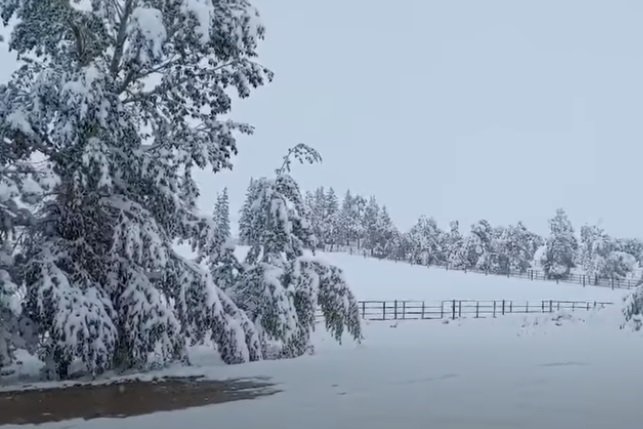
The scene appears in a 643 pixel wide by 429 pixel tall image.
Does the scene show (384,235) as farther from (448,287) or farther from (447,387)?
(447,387)

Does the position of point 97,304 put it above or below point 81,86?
below

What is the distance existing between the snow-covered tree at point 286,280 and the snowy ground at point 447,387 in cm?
104

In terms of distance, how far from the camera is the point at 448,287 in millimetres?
63812

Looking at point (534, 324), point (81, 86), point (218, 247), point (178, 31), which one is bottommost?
point (534, 324)

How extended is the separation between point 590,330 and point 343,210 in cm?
9438

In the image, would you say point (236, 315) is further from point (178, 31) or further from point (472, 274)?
point (472, 274)

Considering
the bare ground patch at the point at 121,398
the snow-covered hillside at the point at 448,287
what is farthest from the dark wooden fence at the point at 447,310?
the bare ground patch at the point at 121,398

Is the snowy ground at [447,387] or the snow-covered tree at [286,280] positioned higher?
the snow-covered tree at [286,280]

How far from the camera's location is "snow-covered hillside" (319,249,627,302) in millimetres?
57656

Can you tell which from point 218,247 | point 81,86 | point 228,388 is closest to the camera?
point 228,388

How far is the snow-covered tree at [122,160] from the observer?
13062 mm

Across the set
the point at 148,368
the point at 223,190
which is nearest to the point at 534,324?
the point at 148,368

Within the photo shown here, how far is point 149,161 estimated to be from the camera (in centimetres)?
1438

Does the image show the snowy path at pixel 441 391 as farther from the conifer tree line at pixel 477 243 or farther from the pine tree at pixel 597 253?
the pine tree at pixel 597 253
